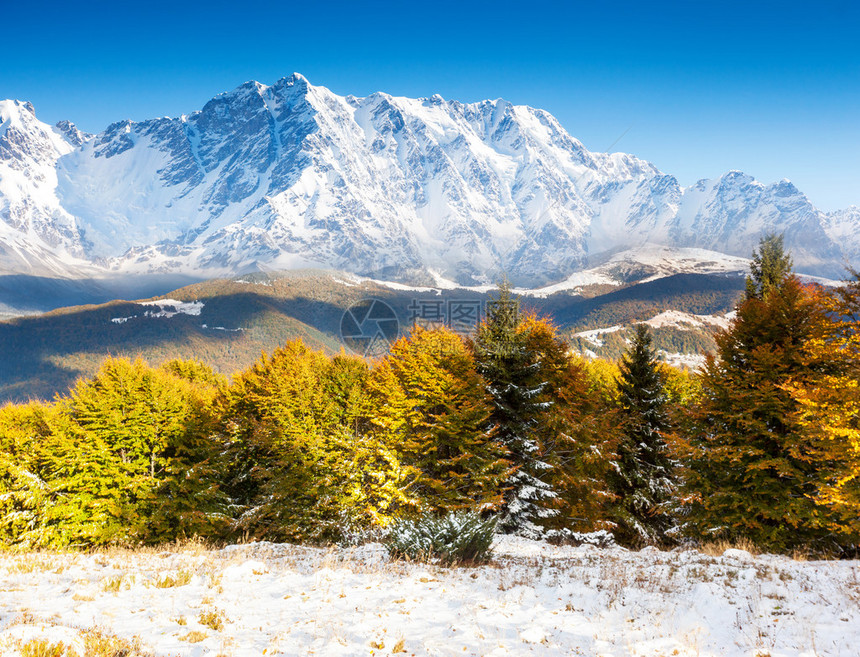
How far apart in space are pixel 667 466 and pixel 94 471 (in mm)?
30622

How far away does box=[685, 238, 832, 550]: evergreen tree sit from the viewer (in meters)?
16.3

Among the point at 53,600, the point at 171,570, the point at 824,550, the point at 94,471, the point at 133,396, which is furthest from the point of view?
the point at 133,396

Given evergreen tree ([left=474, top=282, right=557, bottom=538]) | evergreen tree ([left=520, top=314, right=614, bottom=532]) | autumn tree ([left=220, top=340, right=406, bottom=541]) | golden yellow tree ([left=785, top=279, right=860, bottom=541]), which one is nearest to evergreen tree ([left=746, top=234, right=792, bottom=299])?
golden yellow tree ([left=785, top=279, right=860, bottom=541])

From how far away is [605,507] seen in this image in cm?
2417

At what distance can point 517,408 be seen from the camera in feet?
72.8

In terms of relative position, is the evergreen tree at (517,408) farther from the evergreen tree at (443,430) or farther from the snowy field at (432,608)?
the snowy field at (432,608)

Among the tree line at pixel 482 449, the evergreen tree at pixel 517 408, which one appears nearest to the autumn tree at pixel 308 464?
the tree line at pixel 482 449

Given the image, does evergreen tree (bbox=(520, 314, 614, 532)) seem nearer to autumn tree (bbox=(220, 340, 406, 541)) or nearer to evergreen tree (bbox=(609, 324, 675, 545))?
evergreen tree (bbox=(609, 324, 675, 545))

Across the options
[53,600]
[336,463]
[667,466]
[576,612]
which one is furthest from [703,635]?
[667,466]

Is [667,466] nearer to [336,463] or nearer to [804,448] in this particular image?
[804,448]

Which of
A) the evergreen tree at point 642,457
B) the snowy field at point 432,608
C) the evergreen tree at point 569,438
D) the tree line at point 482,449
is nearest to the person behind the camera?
the snowy field at point 432,608

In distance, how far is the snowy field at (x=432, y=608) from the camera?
236 inches

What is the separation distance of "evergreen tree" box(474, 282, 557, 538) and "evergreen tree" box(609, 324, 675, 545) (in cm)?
565

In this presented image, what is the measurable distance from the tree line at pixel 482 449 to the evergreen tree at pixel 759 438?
8 cm
